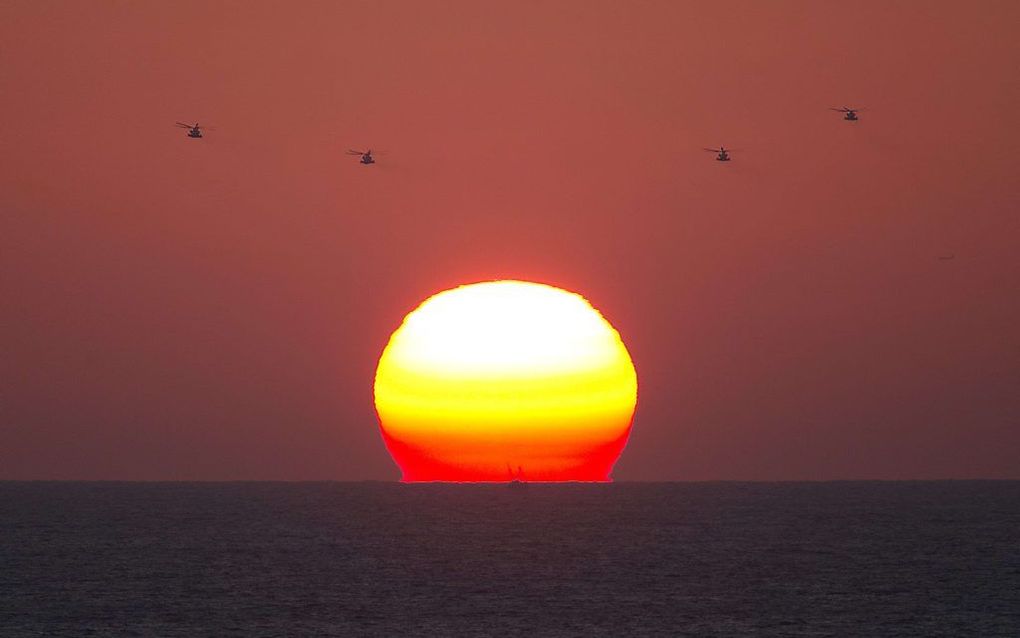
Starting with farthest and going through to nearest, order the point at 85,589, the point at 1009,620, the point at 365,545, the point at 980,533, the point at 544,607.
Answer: the point at 980,533, the point at 365,545, the point at 85,589, the point at 544,607, the point at 1009,620

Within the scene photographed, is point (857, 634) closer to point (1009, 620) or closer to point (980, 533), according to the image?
point (1009, 620)

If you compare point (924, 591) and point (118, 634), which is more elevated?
point (924, 591)

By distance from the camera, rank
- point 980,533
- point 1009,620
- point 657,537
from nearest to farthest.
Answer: point 1009,620 < point 657,537 < point 980,533

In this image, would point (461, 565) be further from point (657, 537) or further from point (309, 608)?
point (657, 537)

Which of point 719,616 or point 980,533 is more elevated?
point 980,533

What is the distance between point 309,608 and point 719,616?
1149 inches

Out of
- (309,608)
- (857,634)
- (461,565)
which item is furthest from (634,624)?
(461,565)

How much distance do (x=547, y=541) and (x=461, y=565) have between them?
3524 centimetres

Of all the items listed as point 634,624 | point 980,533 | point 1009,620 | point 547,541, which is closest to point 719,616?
point 634,624

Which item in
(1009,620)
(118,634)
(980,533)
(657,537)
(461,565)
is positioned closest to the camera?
(118,634)

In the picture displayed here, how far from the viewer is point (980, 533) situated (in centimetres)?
19125

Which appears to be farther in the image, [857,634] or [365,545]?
[365,545]

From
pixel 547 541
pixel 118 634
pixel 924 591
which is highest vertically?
pixel 547 541

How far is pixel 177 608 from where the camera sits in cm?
10162
